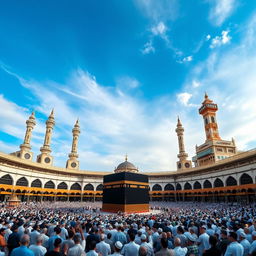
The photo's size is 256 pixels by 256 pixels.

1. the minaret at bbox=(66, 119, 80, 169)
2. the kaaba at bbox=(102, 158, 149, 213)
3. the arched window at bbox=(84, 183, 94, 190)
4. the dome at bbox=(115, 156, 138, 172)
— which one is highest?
the minaret at bbox=(66, 119, 80, 169)

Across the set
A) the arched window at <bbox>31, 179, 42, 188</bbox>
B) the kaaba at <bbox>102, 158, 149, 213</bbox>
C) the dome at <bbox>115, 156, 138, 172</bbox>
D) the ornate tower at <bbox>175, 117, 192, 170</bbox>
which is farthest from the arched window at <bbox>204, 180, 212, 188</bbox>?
the arched window at <bbox>31, 179, 42, 188</bbox>

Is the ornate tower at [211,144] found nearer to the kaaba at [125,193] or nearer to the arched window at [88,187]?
the kaaba at [125,193]

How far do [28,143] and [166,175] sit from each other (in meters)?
35.9

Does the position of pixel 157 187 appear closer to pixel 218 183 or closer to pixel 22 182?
pixel 218 183

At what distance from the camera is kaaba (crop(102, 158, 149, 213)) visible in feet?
69.0

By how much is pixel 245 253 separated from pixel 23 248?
5.10m

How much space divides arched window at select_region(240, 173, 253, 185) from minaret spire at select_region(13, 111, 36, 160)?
142 ft

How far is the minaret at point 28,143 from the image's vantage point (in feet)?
132

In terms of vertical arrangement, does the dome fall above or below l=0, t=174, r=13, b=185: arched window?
above

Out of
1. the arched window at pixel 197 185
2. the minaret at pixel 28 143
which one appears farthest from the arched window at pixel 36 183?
the arched window at pixel 197 185

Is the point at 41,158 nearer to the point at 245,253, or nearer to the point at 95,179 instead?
the point at 95,179

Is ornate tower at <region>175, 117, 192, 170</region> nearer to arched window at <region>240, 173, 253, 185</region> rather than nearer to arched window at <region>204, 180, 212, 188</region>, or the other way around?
arched window at <region>204, 180, 212, 188</region>

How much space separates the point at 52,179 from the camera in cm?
3959

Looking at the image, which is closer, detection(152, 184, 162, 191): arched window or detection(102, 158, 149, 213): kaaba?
detection(102, 158, 149, 213): kaaba
